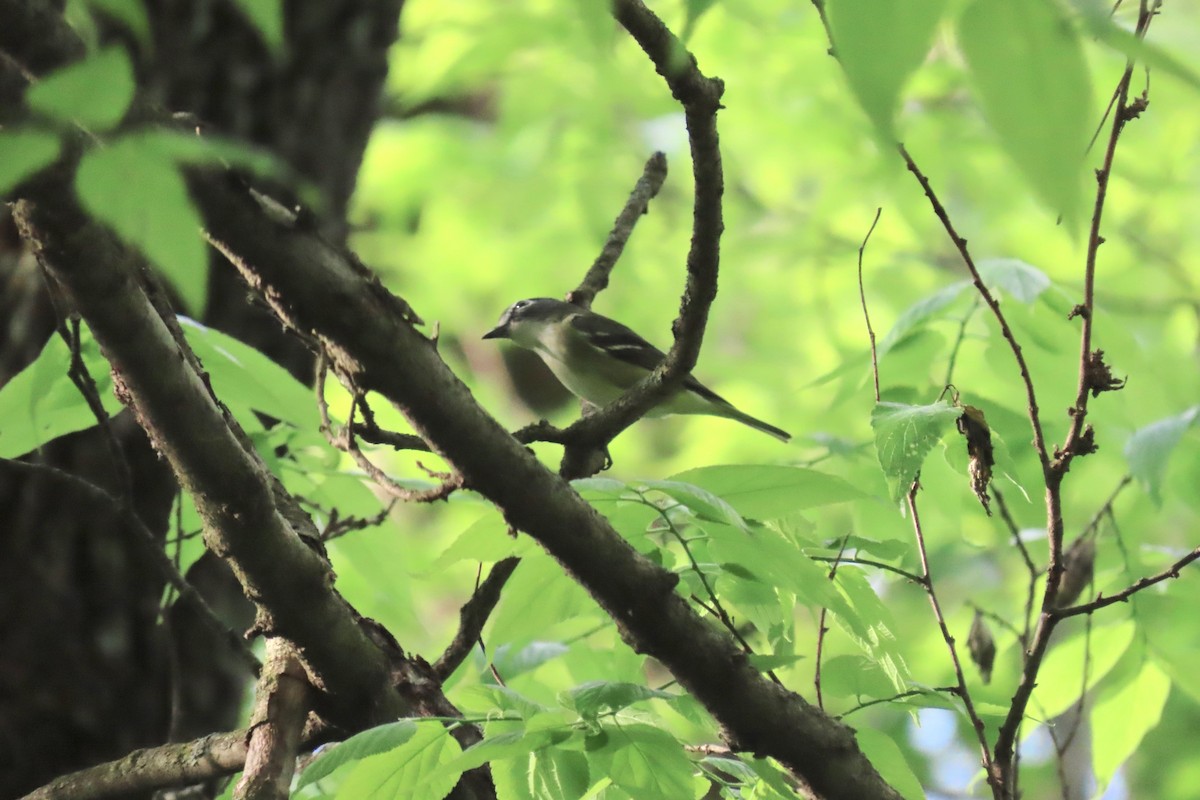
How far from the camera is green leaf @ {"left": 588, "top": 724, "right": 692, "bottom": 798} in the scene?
139 cm

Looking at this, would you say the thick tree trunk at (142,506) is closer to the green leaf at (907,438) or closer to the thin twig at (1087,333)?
the green leaf at (907,438)

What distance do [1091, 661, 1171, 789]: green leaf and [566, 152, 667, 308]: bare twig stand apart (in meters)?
1.46

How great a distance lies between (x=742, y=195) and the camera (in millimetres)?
6117

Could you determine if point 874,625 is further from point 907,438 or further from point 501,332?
point 501,332

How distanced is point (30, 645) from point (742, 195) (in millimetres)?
4413

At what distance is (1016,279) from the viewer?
2.38 meters

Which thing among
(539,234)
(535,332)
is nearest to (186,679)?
(535,332)

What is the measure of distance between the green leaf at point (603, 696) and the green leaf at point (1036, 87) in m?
0.87

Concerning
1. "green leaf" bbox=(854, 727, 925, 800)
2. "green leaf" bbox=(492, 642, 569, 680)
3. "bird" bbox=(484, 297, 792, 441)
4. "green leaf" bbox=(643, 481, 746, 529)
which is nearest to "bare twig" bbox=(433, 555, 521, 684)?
"green leaf" bbox=(492, 642, 569, 680)

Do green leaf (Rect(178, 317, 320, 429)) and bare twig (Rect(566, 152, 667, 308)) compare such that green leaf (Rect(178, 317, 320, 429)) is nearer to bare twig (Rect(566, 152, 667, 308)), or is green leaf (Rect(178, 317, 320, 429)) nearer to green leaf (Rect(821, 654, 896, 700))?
bare twig (Rect(566, 152, 667, 308))

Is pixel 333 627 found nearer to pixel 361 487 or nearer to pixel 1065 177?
pixel 361 487

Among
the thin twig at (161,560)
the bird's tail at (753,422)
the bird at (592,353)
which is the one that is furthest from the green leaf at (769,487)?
the bird at (592,353)

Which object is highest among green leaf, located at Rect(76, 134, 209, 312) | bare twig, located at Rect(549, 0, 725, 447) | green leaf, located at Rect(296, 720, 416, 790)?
bare twig, located at Rect(549, 0, 725, 447)

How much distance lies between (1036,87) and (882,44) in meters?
0.12
